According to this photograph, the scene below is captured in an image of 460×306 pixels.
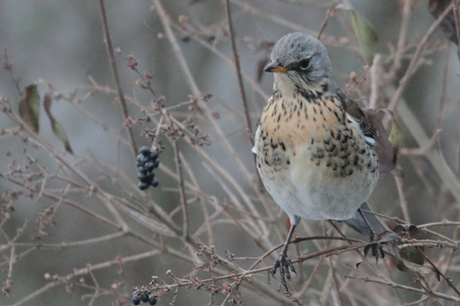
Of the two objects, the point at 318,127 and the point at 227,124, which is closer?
the point at 318,127

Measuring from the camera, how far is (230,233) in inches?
321

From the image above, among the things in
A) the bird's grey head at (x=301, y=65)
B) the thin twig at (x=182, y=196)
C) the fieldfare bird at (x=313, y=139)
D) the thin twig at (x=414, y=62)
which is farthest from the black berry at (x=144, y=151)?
the thin twig at (x=414, y=62)

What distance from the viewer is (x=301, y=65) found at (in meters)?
3.00

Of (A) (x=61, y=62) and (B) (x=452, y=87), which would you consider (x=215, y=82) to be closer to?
(A) (x=61, y=62)

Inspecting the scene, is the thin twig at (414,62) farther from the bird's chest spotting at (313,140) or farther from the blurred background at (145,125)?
the blurred background at (145,125)

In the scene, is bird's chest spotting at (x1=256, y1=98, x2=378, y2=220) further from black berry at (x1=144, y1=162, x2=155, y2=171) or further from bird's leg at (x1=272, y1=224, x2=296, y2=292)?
black berry at (x1=144, y1=162, x2=155, y2=171)

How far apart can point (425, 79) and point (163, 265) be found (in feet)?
12.4

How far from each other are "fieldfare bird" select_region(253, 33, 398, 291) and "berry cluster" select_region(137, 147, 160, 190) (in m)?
0.47

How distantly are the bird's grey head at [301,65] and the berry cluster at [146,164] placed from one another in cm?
60

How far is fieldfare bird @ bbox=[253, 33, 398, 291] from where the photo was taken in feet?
9.93

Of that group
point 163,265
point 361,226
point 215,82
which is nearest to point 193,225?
point 163,265

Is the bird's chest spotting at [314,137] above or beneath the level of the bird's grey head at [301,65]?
beneath

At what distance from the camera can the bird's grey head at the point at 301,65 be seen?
293 cm

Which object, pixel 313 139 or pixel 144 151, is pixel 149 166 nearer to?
pixel 144 151
